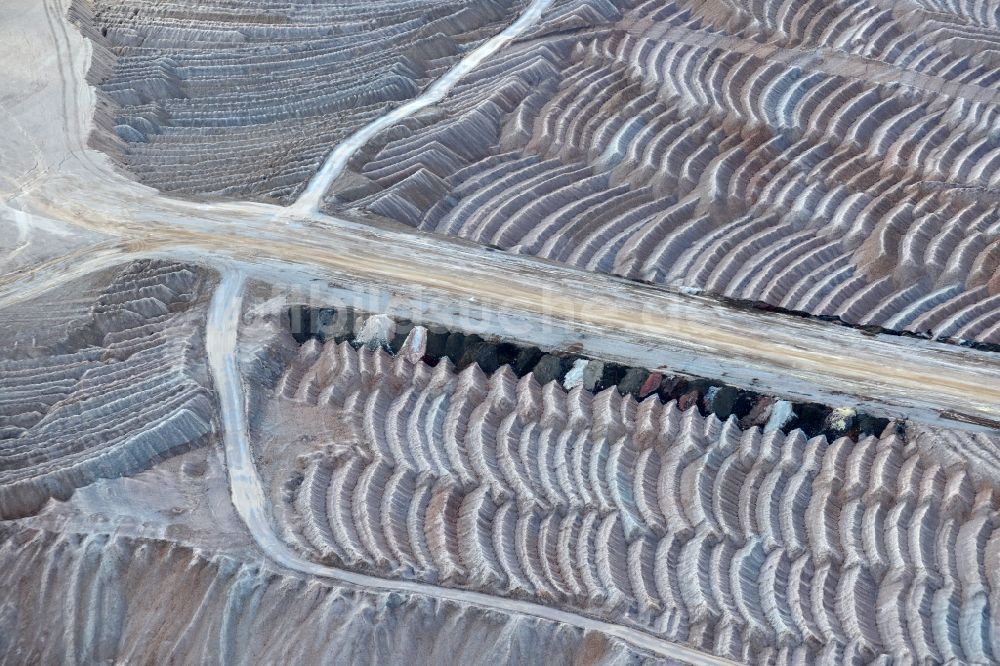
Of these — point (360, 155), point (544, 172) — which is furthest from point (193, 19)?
point (544, 172)

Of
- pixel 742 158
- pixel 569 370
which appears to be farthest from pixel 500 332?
pixel 742 158

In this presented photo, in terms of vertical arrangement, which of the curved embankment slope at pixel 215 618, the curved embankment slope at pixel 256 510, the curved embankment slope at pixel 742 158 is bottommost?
the curved embankment slope at pixel 215 618

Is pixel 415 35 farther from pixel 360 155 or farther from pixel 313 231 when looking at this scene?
pixel 313 231

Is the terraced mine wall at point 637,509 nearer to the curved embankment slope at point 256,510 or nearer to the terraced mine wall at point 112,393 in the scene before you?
the curved embankment slope at point 256,510

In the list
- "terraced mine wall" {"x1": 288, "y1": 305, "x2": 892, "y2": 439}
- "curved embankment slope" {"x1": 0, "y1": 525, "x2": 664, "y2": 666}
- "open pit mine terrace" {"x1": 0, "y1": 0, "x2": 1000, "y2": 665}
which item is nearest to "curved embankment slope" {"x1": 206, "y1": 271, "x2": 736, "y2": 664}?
"open pit mine terrace" {"x1": 0, "y1": 0, "x2": 1000, "y2": 665}

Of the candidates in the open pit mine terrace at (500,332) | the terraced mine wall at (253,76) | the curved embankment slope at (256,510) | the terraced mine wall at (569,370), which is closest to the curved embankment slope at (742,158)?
the open pit mine terrace at (500,332)

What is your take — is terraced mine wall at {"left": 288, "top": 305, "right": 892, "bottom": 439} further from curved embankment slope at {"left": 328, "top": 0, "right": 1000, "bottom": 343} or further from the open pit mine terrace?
curved embankment slope at {"left": 328, "top": 0, "right": 1000, "bottom": 343}
